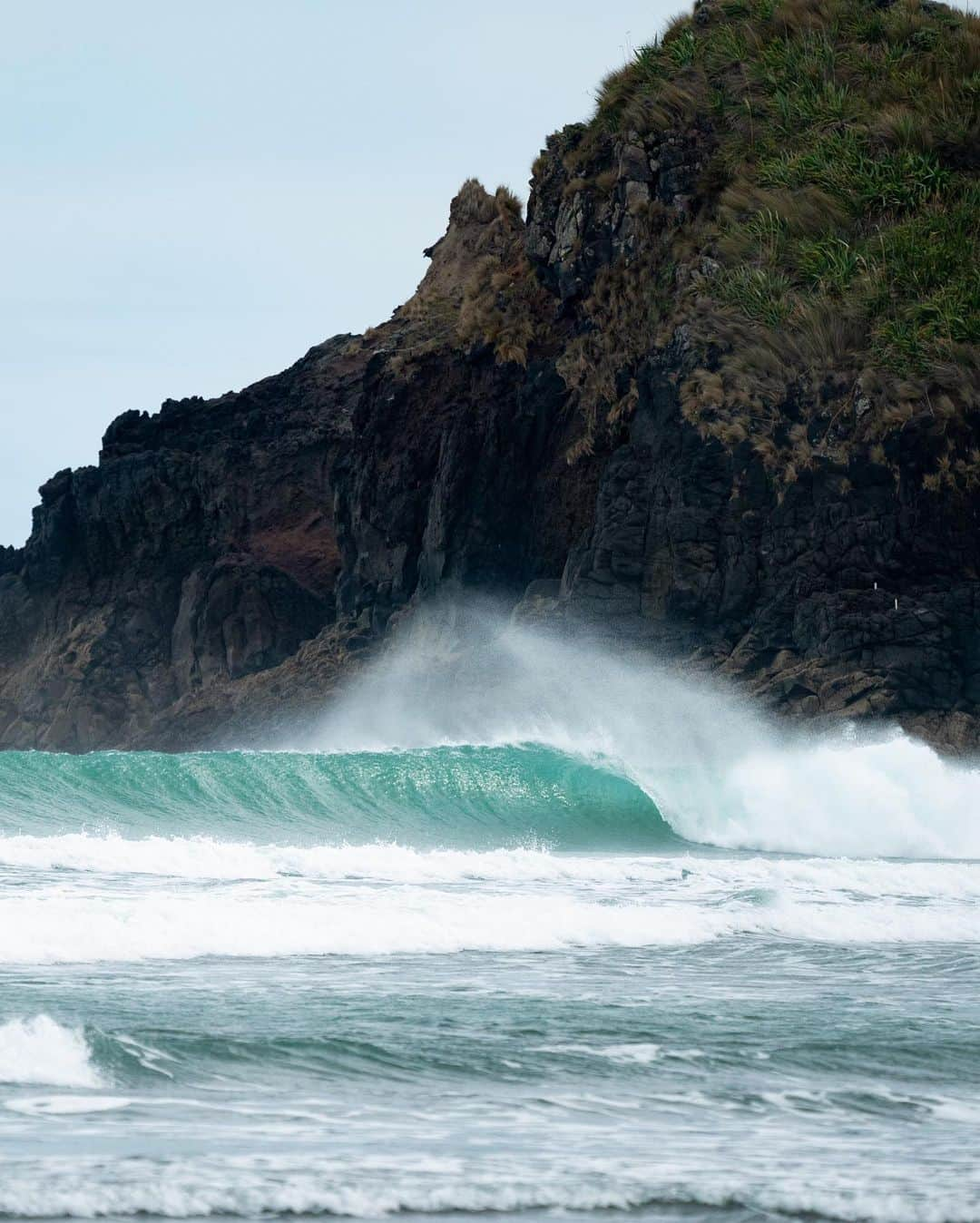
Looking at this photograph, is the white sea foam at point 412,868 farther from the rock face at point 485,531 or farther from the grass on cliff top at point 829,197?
the grass on cliff top at point 829,197

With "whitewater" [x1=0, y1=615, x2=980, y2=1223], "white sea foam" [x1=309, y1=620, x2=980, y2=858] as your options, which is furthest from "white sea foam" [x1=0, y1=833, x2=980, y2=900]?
"white sea foam" [x1=309, y1=620, x2=980, y2=858]

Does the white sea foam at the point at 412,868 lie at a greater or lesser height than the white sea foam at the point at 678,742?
lesser

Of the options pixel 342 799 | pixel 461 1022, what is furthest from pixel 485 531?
pixel 461 1022

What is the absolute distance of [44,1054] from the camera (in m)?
7.73

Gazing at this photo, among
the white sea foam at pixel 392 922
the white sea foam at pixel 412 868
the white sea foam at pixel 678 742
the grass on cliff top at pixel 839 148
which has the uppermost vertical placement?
the grass on cliff top at pixel 839 148

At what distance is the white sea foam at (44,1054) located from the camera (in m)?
7.48

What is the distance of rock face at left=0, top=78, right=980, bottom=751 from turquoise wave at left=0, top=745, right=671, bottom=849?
6.37 metres

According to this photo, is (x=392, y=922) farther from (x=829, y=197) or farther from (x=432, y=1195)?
(x=829, y=197)

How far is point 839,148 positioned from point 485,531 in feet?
43.1

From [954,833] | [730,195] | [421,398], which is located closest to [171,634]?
[421,398]

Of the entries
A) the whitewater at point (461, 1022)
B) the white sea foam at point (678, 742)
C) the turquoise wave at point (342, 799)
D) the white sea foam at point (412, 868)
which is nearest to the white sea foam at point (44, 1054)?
the whitewater at point (461, 1022)

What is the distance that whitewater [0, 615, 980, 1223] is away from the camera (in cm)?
596

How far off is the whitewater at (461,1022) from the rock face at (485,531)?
9918 mm

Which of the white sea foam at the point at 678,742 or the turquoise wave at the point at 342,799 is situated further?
the white sea foam at the point at 678,742
